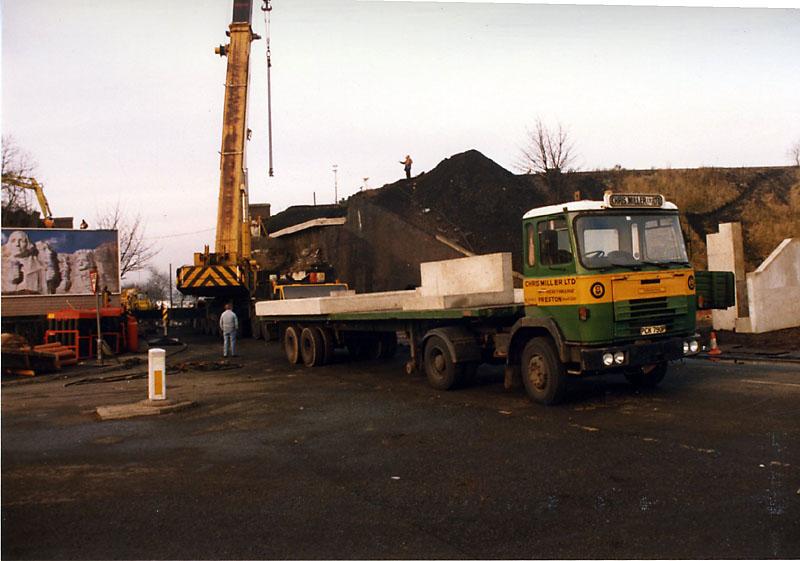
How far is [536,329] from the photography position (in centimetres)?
999

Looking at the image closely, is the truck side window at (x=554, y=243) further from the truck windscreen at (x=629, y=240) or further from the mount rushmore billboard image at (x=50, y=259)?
the mount rushmore billboard image at (x=50, y=259)

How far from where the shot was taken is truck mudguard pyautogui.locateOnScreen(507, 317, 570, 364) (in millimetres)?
9273

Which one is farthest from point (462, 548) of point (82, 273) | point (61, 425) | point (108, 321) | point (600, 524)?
point (82, 273)

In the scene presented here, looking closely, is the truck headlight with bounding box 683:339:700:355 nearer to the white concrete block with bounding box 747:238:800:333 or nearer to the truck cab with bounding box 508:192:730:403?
the truck cab with bounding box 508:192:730:403

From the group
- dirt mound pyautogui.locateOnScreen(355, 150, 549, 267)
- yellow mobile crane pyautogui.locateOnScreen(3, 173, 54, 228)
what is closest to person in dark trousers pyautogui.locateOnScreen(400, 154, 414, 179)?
dirt mound pyautogui.locateOnScreen(355, 150, 549, 267)

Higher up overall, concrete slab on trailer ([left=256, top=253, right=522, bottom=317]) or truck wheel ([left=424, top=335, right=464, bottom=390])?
concrete slab on trailer ([left=256, top=253, right=522, bottom=317])

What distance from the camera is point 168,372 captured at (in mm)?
16516

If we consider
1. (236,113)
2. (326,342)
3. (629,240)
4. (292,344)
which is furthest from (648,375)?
(236,113)

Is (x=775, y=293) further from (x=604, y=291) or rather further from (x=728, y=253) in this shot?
(x=604, y=291)

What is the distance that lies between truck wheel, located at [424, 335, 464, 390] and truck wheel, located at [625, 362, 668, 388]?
275cm

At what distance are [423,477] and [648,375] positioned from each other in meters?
5.67

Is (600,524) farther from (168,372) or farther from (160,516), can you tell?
(168,372)

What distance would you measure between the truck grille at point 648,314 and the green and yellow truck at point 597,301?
0.5 inches

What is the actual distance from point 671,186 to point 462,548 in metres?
36.7
